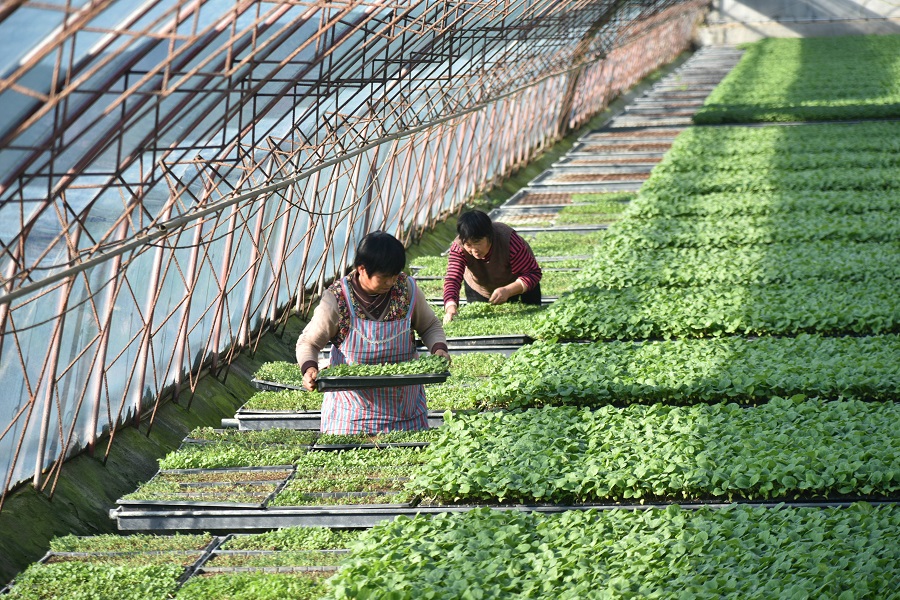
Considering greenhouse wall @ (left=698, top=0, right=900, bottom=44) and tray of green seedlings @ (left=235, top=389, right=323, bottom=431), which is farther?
greenhouse wall @ (left=698, top=0, right=900, bottom=44)

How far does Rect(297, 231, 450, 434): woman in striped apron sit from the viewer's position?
285 inches

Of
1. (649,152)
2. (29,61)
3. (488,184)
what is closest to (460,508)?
(29,61)

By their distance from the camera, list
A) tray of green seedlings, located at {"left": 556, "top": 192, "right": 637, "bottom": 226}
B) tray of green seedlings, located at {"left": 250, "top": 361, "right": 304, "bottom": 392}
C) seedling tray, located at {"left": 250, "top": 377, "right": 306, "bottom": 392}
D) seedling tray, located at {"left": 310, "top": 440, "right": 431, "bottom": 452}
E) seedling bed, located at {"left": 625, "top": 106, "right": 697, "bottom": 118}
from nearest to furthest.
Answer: seedling tray, located at {"left": 310, "top": 440, "right": 431, "bottom": 452} → seedling tray, located at {"left": 250, "top": 377, "right": 306, "bottom": 392} → tray of green seedlings, located at {"left": 250, "top": 361, "right": 304, "bottom": 392} → tray of green seedlings, located at {"left": 556, "top": 192, "right": 637, "bottom": 226} → seedling bed, located at {"left": 625, "top": 106, "right": 697, "bottom": 118}

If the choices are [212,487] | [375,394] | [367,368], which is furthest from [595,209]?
Answer: [212,487]

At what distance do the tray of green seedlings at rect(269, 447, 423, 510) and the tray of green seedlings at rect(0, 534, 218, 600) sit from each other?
2.44ft

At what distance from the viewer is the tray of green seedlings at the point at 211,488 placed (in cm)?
746

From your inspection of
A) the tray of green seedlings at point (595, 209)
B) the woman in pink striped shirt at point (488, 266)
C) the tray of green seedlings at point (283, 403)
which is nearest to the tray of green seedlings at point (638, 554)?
the tray of green seedlings at point (283, 403)

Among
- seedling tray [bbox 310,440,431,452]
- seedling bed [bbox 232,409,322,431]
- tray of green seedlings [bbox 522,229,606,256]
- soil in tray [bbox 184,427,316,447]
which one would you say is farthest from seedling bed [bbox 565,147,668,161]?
seedling tray [bbox 310,440,431,452]

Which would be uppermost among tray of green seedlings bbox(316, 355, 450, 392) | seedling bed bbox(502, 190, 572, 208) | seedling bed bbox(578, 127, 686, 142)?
seedling bed bbox(578, 127, 686, 142)

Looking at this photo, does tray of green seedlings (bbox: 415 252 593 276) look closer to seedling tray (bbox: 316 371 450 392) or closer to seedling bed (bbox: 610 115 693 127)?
seedling tray (bbox: 316 371 450 392)

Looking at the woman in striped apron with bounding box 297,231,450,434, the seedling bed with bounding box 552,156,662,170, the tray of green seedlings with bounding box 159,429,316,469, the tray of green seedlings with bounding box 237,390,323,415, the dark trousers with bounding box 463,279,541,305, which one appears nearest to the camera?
the woman in striped apron with bounding box 297,231,450,434

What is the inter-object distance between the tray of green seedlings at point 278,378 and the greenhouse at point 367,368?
0.04 m

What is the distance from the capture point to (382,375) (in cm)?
765

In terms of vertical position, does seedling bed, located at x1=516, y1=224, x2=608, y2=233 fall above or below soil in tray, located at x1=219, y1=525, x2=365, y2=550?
above
